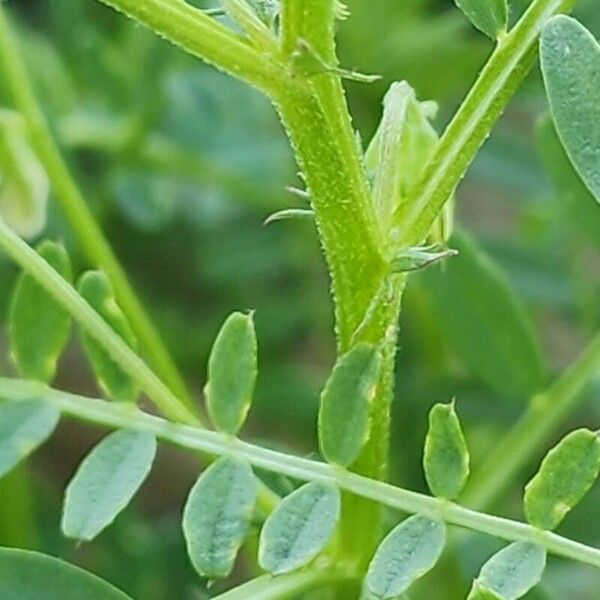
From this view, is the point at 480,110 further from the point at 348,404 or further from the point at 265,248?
the point at 265,248

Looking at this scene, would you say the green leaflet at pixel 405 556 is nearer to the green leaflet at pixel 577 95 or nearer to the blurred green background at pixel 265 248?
the green leaflet at pixel 577 95

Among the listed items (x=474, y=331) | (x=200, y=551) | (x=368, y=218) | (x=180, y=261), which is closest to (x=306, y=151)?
(x=368, y=218)

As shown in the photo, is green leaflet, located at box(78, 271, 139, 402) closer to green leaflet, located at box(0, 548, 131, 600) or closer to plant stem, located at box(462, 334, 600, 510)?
green leaflet, located at box(0, 548, 131, 600)

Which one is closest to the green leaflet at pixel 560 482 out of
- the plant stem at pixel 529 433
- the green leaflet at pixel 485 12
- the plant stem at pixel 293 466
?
the plant stem at pixel 293 466

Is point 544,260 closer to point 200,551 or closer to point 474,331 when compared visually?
point 474,331

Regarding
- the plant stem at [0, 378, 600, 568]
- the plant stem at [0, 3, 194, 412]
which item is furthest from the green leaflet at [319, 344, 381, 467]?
the plant stem at [0, 3, 194, 412]

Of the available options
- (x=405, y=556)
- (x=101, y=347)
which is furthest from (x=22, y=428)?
(x=405, y=556)
